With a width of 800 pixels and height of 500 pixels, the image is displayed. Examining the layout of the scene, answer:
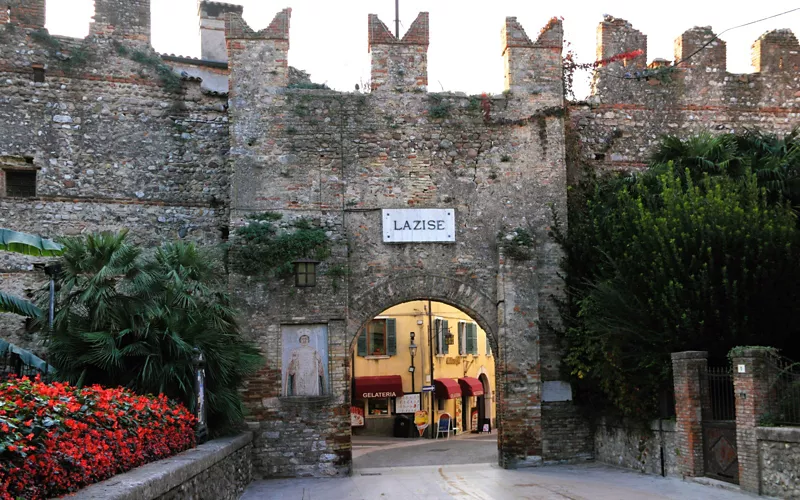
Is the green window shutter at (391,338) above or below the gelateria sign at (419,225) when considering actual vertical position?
below

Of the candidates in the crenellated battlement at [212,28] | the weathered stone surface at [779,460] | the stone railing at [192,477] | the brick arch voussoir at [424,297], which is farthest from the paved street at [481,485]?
the crenellated battlement at [212,28]

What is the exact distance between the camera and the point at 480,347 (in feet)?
105

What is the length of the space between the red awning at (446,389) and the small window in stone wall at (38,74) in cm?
1661

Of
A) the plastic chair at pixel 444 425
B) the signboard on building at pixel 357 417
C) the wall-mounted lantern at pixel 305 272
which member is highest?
the wall-mounted lantern at pixel 305 272

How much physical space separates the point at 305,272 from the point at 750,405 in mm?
7571

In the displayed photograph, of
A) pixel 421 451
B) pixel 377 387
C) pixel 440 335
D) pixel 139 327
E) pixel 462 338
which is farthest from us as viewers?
pixel 462 338

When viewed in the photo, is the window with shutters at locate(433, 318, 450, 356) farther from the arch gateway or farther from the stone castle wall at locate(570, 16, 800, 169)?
the arch gateway

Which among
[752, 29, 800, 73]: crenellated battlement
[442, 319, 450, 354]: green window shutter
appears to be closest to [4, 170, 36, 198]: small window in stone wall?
[752, 29, 800, 73]: crenellated battlement

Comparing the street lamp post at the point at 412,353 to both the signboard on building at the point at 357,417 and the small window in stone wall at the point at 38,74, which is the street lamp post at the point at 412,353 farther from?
the small window in stone wall at the point at 38,74

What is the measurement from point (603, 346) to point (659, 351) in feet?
3.74

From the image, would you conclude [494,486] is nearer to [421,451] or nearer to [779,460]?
[779,460]

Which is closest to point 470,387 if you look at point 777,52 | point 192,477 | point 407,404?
point 407,404

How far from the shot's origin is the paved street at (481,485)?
11578 millimetres

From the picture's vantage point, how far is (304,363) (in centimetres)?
1502
